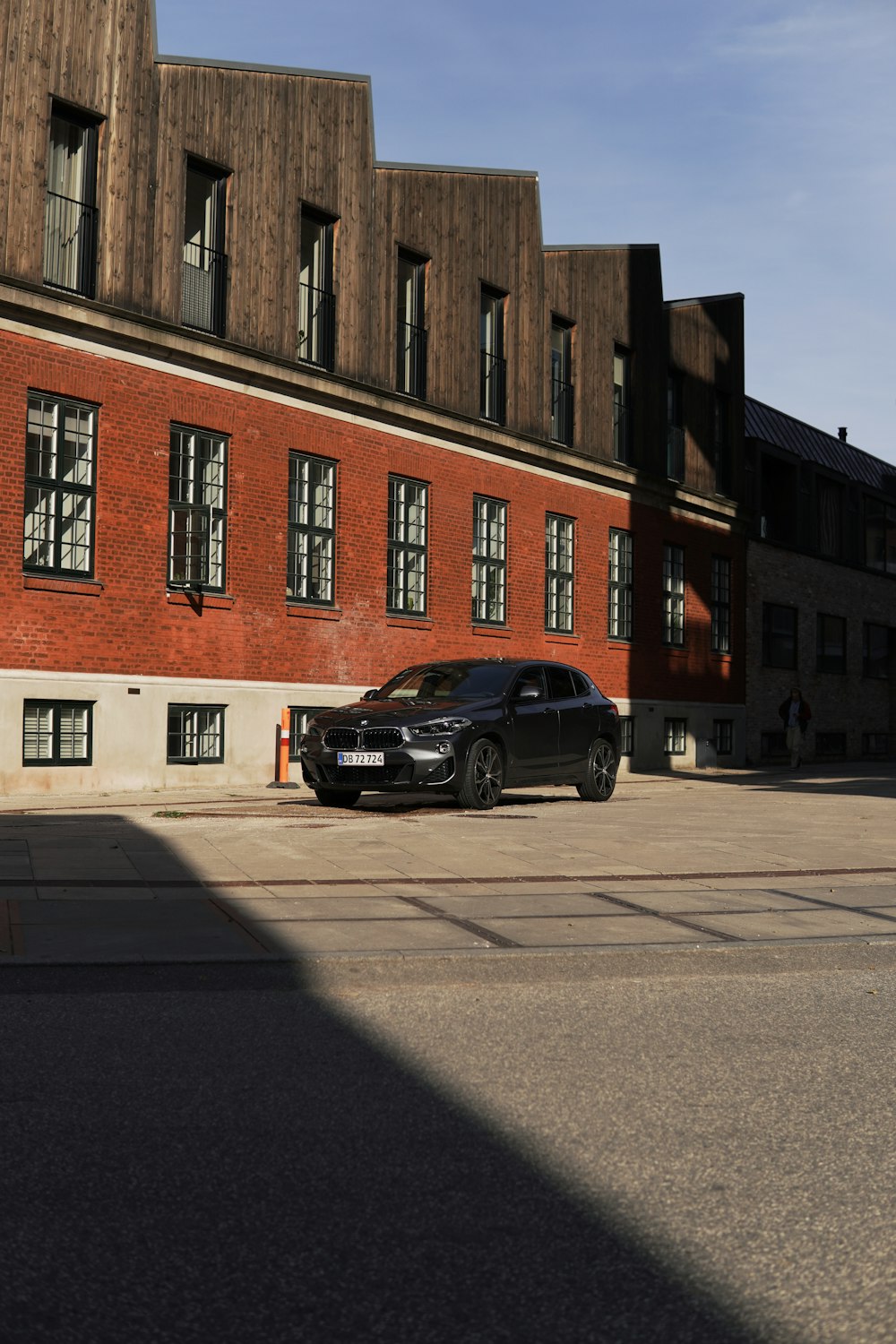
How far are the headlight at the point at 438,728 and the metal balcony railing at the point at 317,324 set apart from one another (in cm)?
905

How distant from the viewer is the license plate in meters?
14.4

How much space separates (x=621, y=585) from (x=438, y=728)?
15.2 metres

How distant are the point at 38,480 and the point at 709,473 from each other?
18489 mm

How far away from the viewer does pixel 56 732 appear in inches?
706

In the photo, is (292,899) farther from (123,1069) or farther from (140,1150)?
(140,1150)

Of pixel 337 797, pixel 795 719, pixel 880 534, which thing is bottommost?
pixel 337 797

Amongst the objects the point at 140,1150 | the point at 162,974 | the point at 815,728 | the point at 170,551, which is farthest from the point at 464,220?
the point at 140,1150

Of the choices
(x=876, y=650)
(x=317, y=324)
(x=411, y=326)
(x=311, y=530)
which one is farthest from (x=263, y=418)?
(x=876, y=650)

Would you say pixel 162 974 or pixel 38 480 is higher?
pixel 38 480

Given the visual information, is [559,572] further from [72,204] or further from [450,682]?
[72,204]

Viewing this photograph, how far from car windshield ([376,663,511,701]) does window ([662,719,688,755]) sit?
14.5 metres

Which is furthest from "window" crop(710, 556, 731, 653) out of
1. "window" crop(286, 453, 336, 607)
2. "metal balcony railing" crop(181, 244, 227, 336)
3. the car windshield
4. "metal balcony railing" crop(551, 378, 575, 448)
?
the car windshield

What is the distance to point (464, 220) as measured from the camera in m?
25.0

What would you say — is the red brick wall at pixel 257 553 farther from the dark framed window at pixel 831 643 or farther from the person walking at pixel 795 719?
the dark framed window at pixel 831 643
